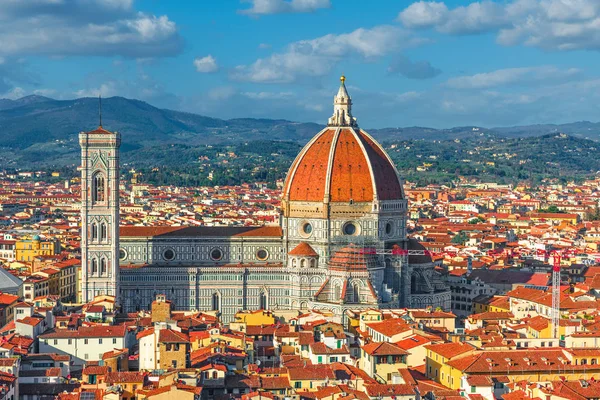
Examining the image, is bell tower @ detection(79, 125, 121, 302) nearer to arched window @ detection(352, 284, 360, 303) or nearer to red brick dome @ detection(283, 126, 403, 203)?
red brick dome @ detection(283, 126, 403, 203)

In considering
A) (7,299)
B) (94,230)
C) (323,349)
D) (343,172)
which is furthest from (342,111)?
(323,349)

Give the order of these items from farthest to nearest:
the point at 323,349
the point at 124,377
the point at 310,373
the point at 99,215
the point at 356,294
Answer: the point at 99,215 < the point at 356,294 < the point at 323,349 < the point at 310,373 < the point at 124,377

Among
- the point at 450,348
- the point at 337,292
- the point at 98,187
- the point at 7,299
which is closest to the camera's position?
the point at 450,348

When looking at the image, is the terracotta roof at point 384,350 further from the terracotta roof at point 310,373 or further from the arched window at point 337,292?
the arched window at point 337,292

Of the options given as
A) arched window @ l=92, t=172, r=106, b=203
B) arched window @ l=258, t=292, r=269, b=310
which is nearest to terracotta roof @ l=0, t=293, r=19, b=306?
arched window @ l=92, t=172, r=106, b=203

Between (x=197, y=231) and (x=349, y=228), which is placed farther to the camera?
(x=197, y=231)

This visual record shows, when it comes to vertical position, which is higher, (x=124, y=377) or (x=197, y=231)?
(x=197, y=231)

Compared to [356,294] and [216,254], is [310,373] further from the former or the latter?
[216,254]
